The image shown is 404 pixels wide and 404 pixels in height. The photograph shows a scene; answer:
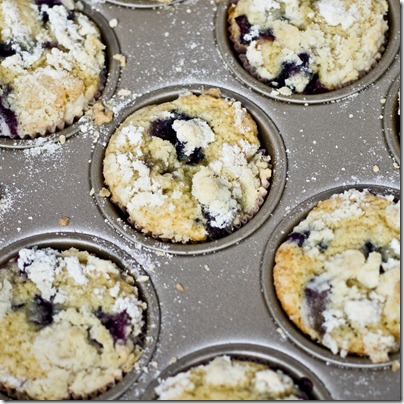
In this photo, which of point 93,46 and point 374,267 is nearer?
point 374,267

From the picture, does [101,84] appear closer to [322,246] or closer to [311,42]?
[311,42]

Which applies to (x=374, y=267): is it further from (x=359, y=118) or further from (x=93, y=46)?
(x=93, y=46)

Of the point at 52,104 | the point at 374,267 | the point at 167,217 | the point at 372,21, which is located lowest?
the point at 374,267

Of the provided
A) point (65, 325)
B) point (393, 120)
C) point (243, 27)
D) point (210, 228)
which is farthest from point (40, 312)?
point (393, 120)

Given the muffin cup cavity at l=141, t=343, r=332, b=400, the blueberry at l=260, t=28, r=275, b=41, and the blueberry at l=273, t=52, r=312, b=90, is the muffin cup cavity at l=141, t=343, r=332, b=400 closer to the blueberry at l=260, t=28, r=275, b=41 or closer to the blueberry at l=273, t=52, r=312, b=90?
the blueberry at l=273, t=52, r=312, b=90

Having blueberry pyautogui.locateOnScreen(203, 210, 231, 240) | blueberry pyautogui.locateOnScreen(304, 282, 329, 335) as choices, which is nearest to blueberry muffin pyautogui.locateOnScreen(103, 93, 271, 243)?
blueberry pyautogui.locateOnScreen(203, 210, 231, 240)

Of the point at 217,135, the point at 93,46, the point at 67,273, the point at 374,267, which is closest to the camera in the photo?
the point at 374,267

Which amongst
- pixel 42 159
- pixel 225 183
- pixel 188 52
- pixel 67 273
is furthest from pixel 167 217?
pixel 188 52
